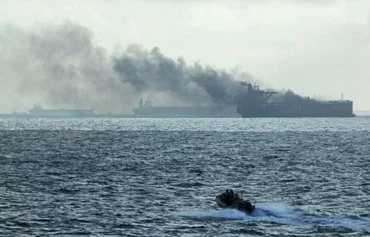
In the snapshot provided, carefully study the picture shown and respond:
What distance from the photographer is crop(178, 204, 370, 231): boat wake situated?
1823 inches

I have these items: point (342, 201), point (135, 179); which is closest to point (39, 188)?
point (135, 179)

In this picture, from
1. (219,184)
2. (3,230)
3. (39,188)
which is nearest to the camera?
(3,230)

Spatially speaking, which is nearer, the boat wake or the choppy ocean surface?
the choppy ocean surface

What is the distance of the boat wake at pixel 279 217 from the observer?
46.3 meters

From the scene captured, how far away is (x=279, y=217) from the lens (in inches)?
1908

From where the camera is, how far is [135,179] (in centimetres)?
7094

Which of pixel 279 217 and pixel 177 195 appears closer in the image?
pixel 279 217

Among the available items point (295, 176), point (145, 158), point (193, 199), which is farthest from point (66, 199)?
point (145, 158)

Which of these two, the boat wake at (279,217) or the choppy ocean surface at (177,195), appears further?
the boat wake at (279,217)

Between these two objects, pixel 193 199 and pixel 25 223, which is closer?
pixel 25 223

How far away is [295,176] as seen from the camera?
249ft

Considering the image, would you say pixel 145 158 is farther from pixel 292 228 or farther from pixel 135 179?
pixel 292 228

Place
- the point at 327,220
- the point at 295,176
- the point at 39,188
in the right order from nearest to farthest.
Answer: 1. the point at 327,220
2. the point at 39,188
3. the point at 295,176

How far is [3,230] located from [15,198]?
508 inches
